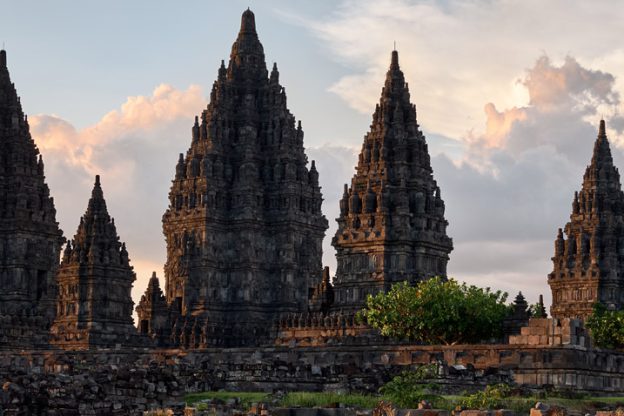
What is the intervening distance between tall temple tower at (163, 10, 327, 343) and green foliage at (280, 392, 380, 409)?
76059 millimetres

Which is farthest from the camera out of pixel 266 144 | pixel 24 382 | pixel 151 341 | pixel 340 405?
pixel 266 144

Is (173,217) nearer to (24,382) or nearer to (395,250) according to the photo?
(395,250)

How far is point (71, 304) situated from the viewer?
126062 millimetres

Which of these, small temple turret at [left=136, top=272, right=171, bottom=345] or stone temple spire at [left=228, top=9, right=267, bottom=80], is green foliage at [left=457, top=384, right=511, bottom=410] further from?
stone temple spire at [left=228, top=9, right=267, bottom=80]

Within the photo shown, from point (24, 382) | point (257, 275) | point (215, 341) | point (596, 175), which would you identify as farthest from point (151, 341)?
point (24, 382)

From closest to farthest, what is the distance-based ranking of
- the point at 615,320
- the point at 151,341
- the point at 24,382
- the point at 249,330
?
the point at 24,382
the point at 615,320
the point at 151,341
the point at 249,330

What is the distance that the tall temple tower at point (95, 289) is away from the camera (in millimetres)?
124438

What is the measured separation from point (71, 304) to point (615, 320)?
41.0 m

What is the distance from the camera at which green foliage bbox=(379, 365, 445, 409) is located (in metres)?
59.4

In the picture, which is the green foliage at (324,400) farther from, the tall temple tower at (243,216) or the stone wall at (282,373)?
the tall temple tower at (243,216)

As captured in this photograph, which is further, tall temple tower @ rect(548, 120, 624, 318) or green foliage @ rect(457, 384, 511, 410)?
tall temple tower @ rect(548, 120, 624, 318)

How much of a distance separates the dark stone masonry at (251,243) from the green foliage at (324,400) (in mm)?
39392

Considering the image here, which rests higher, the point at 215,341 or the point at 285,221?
the point at 285,221

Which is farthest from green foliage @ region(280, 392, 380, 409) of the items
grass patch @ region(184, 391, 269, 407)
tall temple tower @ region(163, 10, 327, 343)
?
tall temple tower @ region(163, 10, 327, 343)
